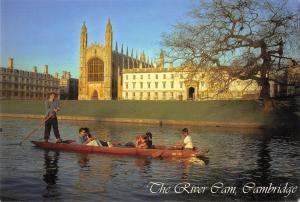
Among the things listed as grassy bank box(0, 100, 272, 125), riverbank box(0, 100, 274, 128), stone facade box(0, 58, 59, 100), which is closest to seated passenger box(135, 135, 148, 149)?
riverbank box(0, 100, 274, 128)

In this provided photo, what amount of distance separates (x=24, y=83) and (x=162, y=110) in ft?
306

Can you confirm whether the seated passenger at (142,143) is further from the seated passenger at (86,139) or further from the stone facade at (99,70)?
the stone facade at (99,70)

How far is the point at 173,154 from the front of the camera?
16.5m

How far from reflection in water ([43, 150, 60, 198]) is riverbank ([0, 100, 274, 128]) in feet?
83.3

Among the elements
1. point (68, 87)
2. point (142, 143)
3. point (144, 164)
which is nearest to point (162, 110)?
point (142, 143)

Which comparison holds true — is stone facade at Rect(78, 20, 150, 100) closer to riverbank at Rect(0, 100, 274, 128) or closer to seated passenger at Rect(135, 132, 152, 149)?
riverbank at Rect(0, 100, 274, 128)

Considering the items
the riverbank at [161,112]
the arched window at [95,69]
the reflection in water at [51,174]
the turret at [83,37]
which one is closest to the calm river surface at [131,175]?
the reflection in water at [51,174]

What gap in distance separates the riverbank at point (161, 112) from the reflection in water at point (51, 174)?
25.4 metres

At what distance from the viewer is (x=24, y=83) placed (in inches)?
5212

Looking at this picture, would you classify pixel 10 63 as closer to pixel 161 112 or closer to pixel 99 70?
pixel 99 70

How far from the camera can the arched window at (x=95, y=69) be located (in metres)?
116

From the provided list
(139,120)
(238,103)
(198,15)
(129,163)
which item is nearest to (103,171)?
(129,163)

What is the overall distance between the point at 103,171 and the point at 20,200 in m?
4.21

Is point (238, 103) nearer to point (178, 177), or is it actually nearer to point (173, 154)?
point (173, 154)
